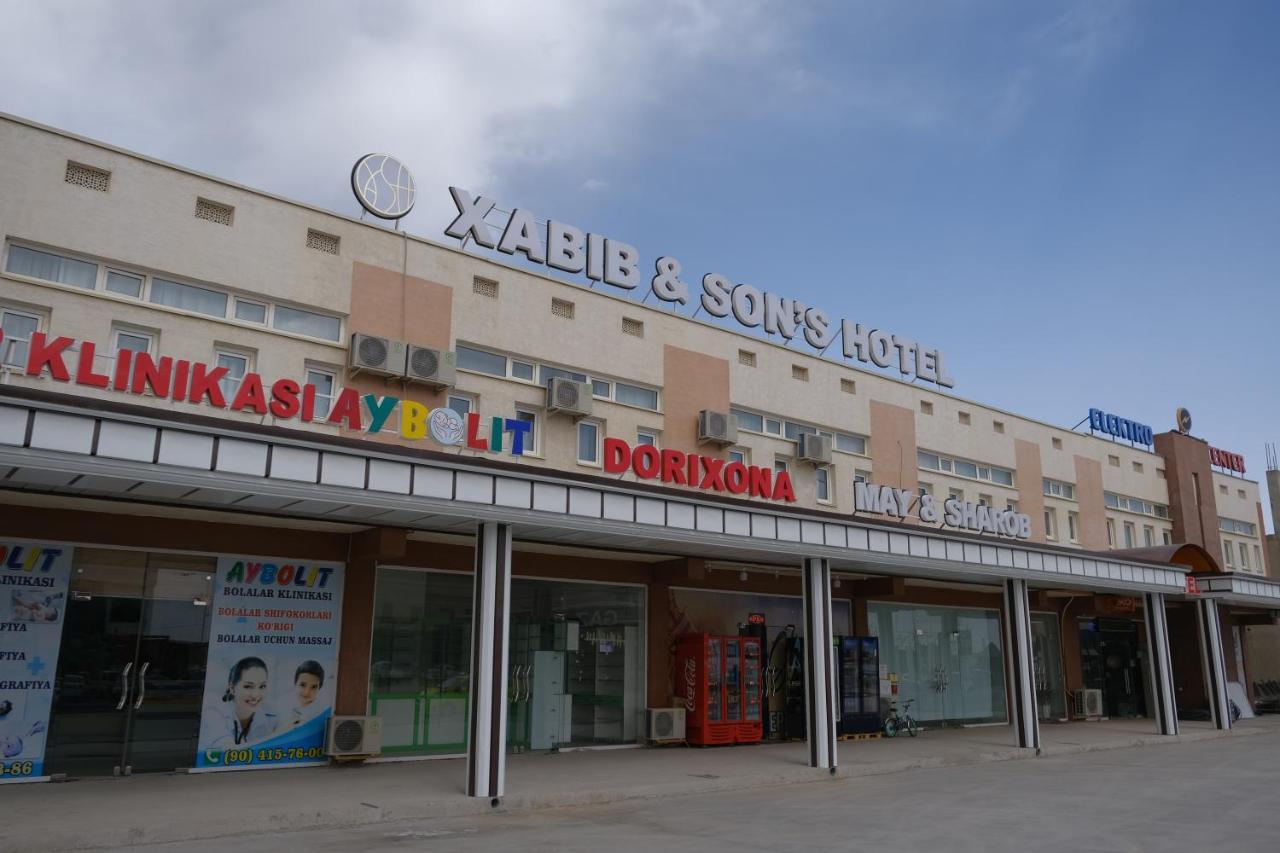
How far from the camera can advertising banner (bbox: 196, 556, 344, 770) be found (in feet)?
50.9

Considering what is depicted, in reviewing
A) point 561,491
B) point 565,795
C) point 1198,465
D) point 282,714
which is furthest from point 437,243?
point 1198,465

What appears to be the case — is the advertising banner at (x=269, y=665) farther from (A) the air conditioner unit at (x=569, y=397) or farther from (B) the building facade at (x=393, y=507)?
(A) the air conditioner unit at (x=569, y=397)

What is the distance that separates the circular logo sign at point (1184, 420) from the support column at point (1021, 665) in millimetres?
26419

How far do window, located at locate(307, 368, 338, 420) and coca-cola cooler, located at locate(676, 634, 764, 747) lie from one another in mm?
8857

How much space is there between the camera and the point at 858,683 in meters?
23.6

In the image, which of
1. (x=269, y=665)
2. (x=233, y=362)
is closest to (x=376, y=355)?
(x=233, y=362)

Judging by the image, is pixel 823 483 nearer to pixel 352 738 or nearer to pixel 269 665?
pixel 352 738

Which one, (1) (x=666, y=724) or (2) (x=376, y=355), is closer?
(2) (x=376, y=355)

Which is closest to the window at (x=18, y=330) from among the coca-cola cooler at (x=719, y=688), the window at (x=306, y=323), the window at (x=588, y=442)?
the window at (x=306, y=323)

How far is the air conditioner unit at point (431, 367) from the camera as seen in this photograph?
1888 centimetres

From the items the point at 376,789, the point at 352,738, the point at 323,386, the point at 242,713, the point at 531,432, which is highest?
the point at 323,386

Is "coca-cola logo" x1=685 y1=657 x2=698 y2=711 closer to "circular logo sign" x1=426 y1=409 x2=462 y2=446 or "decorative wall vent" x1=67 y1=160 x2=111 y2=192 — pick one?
"circular logo sign" x1=426 y1=409 x2=462 y2=446

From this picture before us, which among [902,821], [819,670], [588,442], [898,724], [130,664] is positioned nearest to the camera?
[902,821]

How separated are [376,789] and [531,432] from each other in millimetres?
9209
